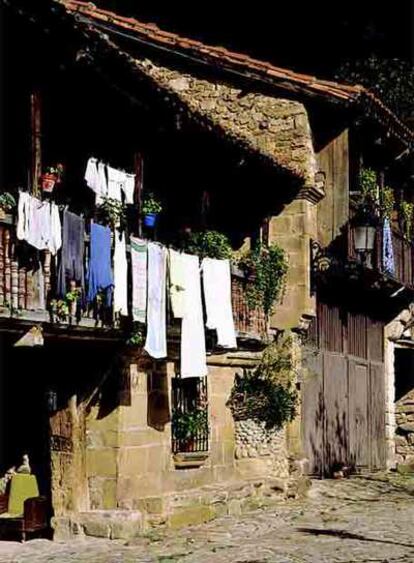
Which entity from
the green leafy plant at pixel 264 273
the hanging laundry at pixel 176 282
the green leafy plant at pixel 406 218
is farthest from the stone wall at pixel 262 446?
the green leafy plant at pixel 406 218

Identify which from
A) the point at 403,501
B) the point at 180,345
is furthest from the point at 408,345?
the point at 180,345

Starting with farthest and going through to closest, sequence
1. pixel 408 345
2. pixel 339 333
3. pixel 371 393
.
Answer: pixel 408 345 < pixel 371 393 < pixel 339 333

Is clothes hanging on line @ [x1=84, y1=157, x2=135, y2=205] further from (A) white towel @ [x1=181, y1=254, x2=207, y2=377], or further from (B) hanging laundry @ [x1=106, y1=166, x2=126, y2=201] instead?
(A) white towel @ [x1=181, y1=254, x2=207, y2=377]

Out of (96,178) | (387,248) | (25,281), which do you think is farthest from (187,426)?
(387,248)

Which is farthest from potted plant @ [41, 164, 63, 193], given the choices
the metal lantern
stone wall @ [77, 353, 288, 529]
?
the metal lantern

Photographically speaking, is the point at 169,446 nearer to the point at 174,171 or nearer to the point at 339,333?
the point at 174,171

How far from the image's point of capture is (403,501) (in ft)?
51.9

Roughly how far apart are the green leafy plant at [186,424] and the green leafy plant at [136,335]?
2.51 meters

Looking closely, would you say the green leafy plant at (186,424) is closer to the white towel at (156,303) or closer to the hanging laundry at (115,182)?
the white towel at (156,303)

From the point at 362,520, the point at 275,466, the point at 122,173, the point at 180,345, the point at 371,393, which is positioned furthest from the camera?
the point at 371,393

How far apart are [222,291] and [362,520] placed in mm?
3596

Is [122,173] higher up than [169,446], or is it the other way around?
[122,173]

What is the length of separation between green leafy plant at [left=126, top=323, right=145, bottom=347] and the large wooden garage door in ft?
20.2

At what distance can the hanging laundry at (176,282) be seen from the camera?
11727mm
